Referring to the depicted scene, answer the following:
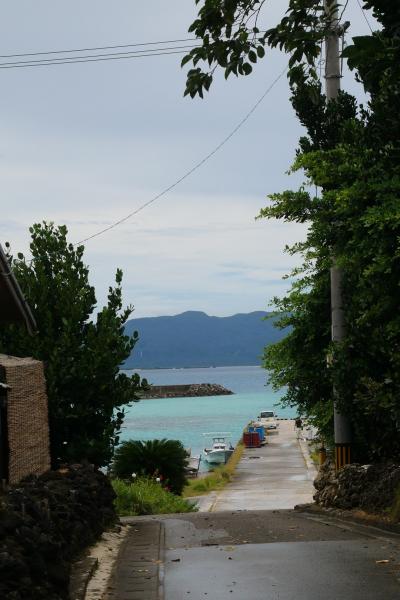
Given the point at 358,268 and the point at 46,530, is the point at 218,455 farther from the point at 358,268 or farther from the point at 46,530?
the point at 46,530

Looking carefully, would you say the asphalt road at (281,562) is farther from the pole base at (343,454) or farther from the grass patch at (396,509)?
the pole base at (343,454)

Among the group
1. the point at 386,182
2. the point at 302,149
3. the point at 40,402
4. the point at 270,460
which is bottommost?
the point at 270,460

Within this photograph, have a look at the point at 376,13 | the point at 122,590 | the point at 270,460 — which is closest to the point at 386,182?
the point at 376,13

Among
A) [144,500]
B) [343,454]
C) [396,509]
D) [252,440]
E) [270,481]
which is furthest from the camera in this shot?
[252,440]

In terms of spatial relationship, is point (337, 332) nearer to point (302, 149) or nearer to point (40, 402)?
point (302, 149)

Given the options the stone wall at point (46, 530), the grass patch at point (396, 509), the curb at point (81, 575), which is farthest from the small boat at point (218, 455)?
the curb at point (81, 575)

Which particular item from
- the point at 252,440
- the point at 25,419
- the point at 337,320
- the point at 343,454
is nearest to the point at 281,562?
the point at 25,419

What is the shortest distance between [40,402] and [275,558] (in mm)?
5048

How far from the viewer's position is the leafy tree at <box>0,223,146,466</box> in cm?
1803

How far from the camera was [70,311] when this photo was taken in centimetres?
1850

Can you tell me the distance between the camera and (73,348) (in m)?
18.3

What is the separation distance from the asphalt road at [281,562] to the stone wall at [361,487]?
730 mm

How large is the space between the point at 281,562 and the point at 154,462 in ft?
62.6

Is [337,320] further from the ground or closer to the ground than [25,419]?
further from the ground
